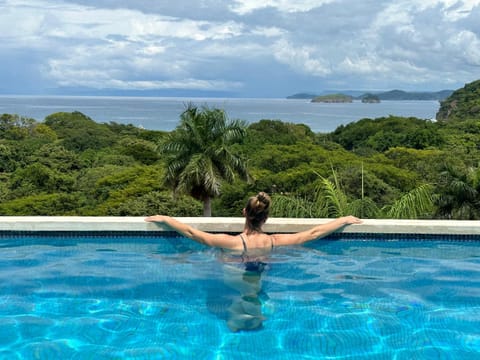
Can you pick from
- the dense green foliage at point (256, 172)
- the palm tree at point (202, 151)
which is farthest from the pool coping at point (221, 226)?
the palm tree at point (202, 151)

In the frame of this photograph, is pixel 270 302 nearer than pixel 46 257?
Yes

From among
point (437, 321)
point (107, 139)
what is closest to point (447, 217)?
point (437, 321)

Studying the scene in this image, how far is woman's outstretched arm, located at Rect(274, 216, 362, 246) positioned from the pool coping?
0.13 metres

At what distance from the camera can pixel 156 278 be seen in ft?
17.8

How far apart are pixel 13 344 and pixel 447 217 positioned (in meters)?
9.38

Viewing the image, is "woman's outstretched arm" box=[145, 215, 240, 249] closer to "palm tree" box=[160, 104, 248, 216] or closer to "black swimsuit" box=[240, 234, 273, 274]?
"black swimsuit" box=[240, 234, 273, 274]

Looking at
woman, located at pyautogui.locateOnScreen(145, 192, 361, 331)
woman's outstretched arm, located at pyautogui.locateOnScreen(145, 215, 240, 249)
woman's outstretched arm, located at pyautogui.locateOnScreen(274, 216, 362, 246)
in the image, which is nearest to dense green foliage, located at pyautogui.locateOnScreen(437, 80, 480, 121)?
woman's outstretched arm, located at pyautogui.locateOnScreen(274, 216, 362, 246)

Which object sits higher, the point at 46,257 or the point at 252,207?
the point at 252,207

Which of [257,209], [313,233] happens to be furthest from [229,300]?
[313,233]

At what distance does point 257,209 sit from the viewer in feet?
16.3

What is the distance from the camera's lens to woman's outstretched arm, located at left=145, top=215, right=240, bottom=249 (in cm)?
525

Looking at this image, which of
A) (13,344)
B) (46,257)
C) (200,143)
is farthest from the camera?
(200,143)

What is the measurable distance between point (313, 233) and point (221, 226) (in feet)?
3.50

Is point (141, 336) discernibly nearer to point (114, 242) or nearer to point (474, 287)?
point (114, 242)
